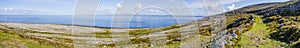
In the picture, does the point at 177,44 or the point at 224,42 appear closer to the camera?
the point at 224,42

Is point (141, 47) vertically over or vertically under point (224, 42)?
under

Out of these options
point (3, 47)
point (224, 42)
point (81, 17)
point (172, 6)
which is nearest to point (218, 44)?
point (224, 42)

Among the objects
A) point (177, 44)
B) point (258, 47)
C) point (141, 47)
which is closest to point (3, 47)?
point (141, 47)

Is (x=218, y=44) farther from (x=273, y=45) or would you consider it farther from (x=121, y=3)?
(x=121, y=3)

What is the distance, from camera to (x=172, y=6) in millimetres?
23078

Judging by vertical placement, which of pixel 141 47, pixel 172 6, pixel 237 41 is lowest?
pixel 141 47

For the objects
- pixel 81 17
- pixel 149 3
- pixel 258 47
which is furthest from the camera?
pixel 149 3

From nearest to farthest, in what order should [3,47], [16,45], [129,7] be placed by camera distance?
[129,7], [3,47], [16,45]

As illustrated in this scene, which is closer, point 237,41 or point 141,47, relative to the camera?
point 237,41

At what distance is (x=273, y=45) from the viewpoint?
22922 mm

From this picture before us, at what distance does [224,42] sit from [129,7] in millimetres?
8183

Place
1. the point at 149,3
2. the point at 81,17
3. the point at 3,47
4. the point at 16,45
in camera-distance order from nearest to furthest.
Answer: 1. the point at 81,17
2. the point at 149,3
3. the point at 3,47
4. the point at 16,45

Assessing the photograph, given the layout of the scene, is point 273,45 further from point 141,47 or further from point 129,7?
point 141,47

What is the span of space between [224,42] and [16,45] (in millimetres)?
19756
